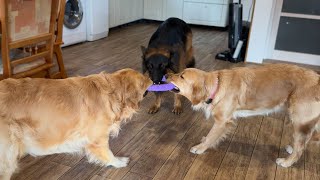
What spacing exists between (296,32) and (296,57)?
1.41 feet

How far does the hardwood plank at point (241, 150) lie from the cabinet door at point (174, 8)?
16.2 ft

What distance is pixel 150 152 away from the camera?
2.31m

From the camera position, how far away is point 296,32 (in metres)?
4.72

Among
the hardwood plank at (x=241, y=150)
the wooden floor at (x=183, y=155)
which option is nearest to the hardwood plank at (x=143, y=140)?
the wooden floor at (x=183, y=155)

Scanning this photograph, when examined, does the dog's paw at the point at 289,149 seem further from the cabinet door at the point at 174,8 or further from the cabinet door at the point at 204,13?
the cabinet door at the point at 174,8

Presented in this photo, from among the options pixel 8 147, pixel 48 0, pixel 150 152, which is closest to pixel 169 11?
pixel 48 0

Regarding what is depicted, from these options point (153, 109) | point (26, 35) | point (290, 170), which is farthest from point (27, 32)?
point (290, 170)

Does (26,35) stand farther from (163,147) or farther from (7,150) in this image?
(163,147)

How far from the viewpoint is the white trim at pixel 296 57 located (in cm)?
479

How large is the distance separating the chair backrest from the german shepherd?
0.95m

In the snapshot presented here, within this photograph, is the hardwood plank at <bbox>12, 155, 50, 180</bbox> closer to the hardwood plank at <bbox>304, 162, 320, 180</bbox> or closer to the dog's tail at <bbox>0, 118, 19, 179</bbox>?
the dog's tail at <bbox>0, 118, 19, 179</bbox>

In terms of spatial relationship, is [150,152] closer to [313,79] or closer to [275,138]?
[275,138]

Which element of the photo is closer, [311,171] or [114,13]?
[311,171]

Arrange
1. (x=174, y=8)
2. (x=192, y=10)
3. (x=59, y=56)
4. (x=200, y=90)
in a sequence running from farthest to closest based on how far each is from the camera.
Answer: (x=174, y=8), (x=192, y=10), (x=59, y=56), (x=200, y=90)
